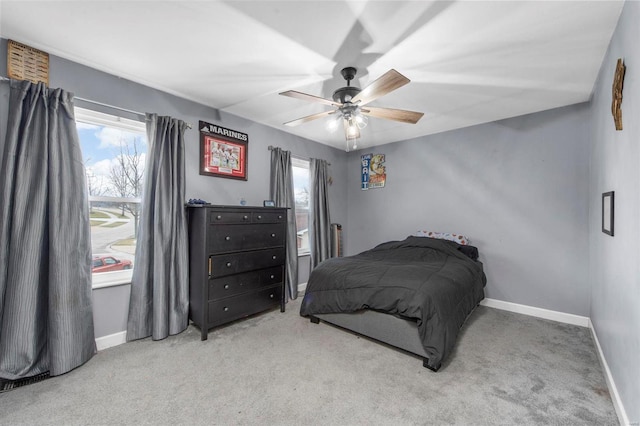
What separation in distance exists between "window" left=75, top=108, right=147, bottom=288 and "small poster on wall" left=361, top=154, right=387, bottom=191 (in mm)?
3447

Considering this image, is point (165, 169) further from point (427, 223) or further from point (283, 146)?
point (427, 223)

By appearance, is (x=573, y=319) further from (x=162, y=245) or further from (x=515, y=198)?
(x=162, y=245)

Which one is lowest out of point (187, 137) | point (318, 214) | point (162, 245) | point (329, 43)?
point (162, 245)

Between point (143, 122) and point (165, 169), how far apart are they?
20.6 inches

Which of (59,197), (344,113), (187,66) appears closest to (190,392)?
(59,197)

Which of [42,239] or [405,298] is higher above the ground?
[42,239]

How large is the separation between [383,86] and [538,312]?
332cm

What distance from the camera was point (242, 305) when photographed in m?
2.86

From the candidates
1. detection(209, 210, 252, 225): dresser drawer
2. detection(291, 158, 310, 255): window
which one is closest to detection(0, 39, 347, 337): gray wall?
detection(291, 158, 310, 255): window

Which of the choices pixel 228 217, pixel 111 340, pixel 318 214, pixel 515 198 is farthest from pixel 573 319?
pixel 111 340

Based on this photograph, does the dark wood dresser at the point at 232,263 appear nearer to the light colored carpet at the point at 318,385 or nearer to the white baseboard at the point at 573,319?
the light colored carpet at the point at 318,385

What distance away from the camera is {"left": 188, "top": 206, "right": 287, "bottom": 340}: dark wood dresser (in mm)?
2586

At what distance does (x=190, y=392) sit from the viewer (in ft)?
5.98

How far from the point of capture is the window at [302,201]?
4402mm
